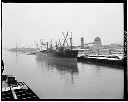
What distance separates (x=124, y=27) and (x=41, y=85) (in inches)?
37.9

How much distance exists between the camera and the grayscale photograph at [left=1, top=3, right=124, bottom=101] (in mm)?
2076

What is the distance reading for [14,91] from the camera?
2012 mm

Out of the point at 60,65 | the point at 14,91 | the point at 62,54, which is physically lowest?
the point at 14,91


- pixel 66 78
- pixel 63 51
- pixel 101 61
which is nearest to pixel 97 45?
pixel 101 61

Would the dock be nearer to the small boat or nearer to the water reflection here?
the water reflection

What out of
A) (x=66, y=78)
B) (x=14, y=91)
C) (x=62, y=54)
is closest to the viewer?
(x=14, y=91)

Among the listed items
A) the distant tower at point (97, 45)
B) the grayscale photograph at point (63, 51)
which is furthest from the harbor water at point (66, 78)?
the distant tower at point (97, 45)

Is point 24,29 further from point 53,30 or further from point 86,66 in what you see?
point 86,66

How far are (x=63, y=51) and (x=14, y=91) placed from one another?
62 centimetres

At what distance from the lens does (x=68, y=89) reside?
6.82ft

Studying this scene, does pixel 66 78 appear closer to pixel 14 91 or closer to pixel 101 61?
pixel 101 61

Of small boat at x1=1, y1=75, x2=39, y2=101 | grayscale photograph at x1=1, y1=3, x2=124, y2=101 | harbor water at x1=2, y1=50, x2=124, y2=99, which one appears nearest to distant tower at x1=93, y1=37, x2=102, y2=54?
grayscale photograph at x1=1, y1=3, x2=124, y2=101

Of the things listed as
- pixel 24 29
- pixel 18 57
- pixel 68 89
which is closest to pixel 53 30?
pixel 24 29

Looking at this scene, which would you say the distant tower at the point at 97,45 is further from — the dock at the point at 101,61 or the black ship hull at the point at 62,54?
the black ship hull at the point at 62,54
